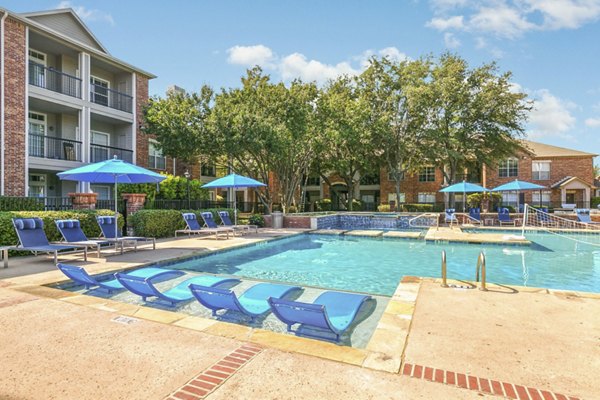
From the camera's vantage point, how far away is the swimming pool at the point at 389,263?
27.3 ft

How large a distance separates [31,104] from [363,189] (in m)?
34.2

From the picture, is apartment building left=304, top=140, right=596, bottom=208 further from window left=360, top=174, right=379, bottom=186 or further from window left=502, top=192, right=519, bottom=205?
window left=360, top=174, right=379, bottom=186

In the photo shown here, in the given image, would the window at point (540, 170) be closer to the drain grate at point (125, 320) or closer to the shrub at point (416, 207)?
the shrub at point (416, 207)

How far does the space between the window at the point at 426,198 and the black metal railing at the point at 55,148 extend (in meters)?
33.0

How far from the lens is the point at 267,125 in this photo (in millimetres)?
17391

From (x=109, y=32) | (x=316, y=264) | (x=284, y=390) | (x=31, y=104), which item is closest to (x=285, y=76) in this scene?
(x=109, y=32)

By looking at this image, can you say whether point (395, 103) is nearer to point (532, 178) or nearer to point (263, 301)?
point (532, 178)

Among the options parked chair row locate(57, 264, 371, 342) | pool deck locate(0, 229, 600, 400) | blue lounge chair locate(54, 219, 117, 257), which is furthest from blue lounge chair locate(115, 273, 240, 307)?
blue lounge chair locate(54, 219, 117, 257)

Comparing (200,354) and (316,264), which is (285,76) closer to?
(316,264)

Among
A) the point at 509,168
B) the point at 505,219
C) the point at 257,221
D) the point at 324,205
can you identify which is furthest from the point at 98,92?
the point at 509,168

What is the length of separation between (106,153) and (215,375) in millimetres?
20304

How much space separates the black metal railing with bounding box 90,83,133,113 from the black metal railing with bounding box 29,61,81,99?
1407mm

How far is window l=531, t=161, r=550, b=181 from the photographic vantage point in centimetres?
3694

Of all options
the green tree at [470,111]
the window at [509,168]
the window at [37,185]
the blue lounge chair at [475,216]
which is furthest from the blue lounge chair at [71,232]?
the window at [509,168]
